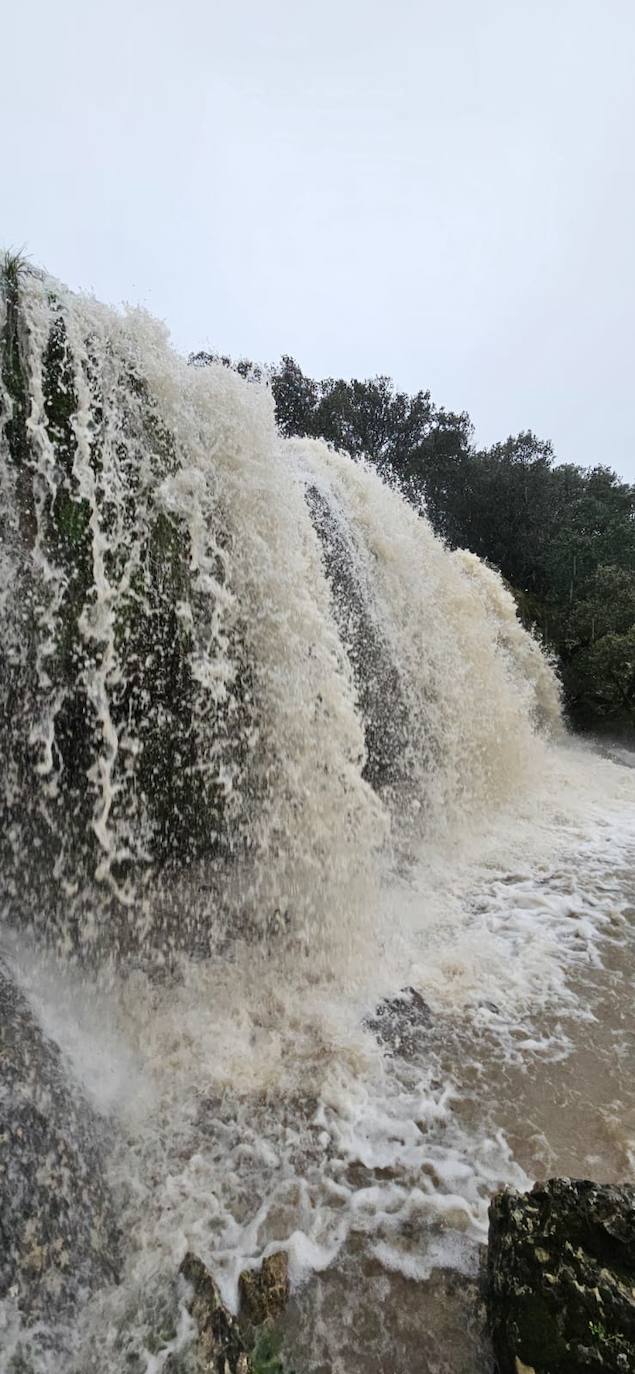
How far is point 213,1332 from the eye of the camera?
1.83 metres

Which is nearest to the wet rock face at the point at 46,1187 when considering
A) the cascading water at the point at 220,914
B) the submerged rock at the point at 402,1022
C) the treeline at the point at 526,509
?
the cascading water at the point at 220,914

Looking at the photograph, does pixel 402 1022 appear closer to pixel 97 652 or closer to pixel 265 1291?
pixel 265 1291

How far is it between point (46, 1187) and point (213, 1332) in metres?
0.66

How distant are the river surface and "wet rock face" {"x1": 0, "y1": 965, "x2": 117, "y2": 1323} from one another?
0.26 feet

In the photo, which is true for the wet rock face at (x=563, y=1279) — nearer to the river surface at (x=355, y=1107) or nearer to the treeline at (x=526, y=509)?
the river surface at (x=355, y=1107)

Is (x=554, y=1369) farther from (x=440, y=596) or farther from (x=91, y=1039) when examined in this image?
(x=440, y=596)

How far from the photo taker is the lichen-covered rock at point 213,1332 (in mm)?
1770

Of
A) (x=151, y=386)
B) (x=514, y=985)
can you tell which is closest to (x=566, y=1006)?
(x=514, y=985)

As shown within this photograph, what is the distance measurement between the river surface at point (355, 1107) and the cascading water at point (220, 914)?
13 millimetres

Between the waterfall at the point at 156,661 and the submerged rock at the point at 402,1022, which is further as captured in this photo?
the waterfall at the point at 156,661

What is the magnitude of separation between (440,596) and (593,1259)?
6.56 metres

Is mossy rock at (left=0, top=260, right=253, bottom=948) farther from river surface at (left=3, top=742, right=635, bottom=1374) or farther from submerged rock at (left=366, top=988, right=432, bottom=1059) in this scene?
submerged rock at (left=366, top=988, right=432, bottom=1059)

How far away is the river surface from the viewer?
6.45ft

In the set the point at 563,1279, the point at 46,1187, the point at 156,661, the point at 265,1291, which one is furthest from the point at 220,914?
the point at 563,1279
